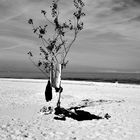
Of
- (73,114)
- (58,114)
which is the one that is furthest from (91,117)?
(58,114)

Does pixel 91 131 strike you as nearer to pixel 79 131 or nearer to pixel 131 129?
pixel 79 131

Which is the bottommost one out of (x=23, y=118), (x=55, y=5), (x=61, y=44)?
(x=23, y=118)

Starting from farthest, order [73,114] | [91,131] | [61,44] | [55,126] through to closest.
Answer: [61,44] < [73,114] < [55,126] < [91,131]

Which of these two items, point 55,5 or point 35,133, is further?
point 55,5

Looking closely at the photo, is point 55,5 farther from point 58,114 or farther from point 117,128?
point 117,128

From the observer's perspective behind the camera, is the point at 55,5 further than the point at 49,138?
Yes

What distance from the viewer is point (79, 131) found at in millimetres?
10773

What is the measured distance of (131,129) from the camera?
11016 mm

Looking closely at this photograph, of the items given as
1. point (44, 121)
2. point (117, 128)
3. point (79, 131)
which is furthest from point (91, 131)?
point (44, 121)

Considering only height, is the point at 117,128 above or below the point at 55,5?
below

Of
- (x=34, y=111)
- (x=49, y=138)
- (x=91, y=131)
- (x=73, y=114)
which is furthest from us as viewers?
(x=34, y=111)

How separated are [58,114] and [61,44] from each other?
5.02 m

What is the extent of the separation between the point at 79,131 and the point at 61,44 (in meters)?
7.52

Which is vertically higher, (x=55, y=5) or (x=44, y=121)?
(x=55, y=5)
